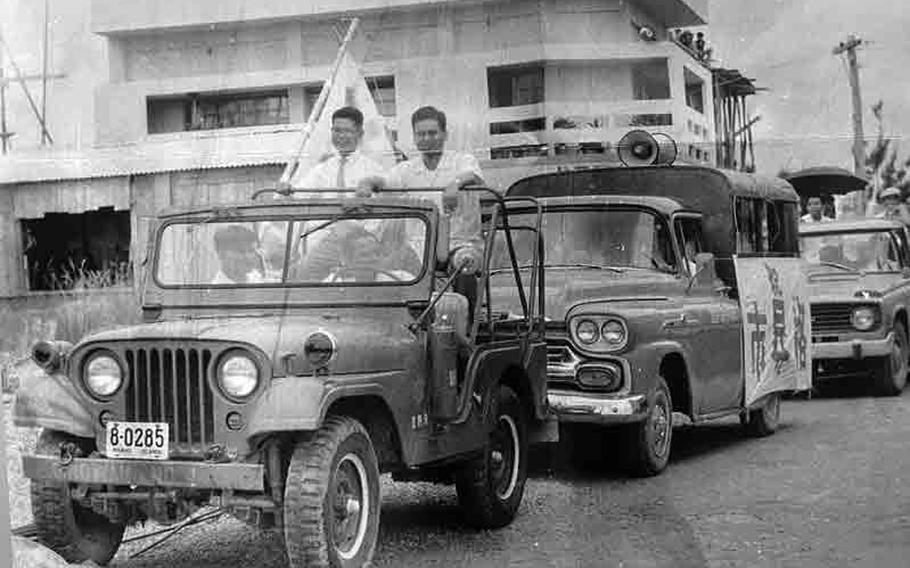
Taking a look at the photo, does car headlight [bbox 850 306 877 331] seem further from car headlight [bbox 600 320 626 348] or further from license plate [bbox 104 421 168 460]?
license plate [bbox 104 421 168 460]

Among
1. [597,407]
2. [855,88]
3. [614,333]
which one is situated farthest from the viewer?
[614,333]

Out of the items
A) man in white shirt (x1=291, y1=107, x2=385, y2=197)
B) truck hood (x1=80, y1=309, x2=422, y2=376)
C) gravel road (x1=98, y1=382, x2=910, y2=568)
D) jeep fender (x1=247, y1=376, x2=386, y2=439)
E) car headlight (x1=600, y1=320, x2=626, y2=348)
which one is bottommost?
gravel road (x1=98, y1=382, x2=910, y2=568)

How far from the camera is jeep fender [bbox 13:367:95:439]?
400 cm

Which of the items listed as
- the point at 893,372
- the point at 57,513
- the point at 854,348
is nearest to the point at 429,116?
the point at 57,513

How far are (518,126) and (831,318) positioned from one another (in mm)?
5393

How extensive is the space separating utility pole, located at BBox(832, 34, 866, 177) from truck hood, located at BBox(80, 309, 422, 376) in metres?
1.57

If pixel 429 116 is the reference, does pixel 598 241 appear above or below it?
below

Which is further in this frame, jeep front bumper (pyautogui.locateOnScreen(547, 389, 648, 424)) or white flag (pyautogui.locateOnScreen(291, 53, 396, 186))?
jeep front bumper (pyautogui.locateOnScreen(547, 389, 648, 424))

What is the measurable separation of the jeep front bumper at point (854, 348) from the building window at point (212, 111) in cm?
576

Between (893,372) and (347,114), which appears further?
(893,372)

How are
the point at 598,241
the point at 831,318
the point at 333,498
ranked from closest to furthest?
the point at 333,498, the point at 598,241, the point at 831,318

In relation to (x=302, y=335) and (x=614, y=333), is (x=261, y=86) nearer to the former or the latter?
(x=302, y=335)

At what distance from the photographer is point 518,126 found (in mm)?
4332

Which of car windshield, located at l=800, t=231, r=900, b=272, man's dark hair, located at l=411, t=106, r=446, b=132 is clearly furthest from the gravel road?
car windshield, located at l=800, t=231, r=900, b=272
